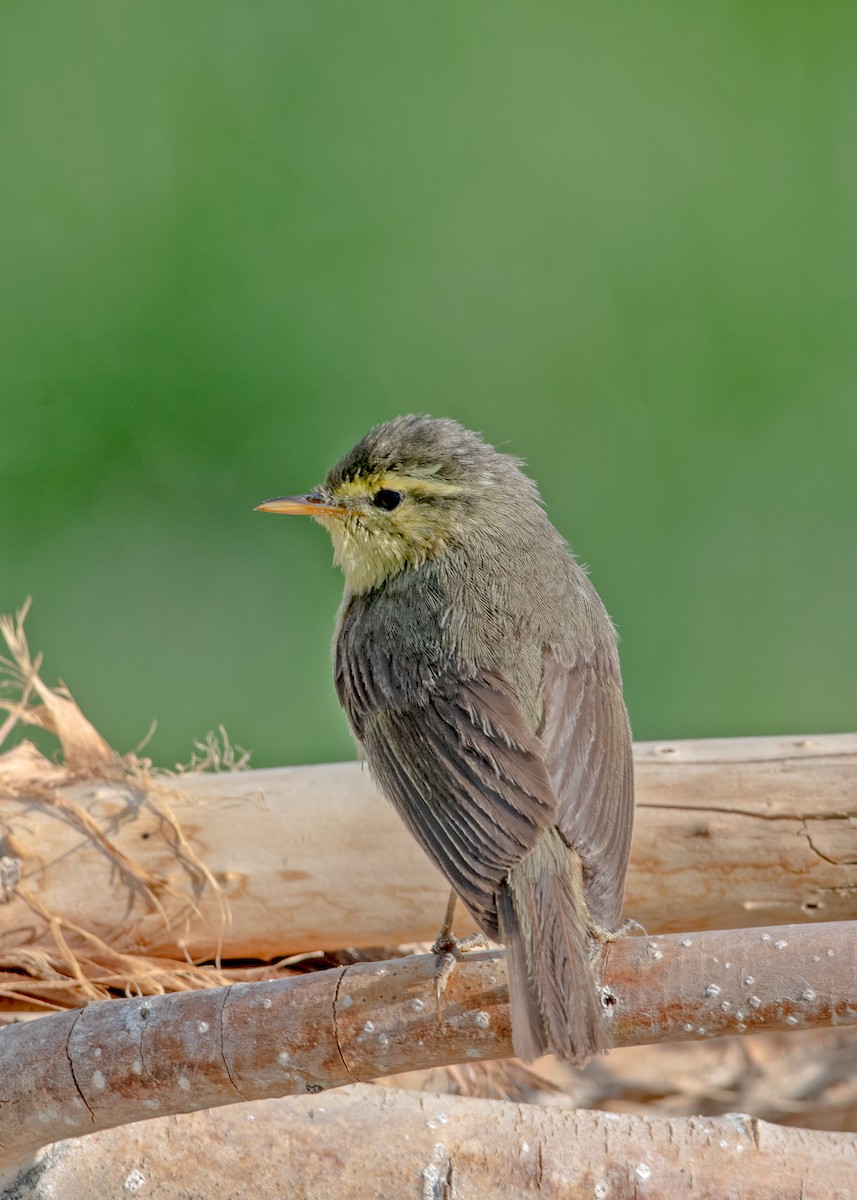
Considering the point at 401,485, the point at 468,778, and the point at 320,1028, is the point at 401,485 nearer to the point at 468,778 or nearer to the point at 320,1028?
the point at 468,778

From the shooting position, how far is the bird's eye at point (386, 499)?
271 centimetres

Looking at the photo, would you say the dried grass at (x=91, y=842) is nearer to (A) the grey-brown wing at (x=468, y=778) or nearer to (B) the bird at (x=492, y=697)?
(B) the bird at (x=492, y=697)

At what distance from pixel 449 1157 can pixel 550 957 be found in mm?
371

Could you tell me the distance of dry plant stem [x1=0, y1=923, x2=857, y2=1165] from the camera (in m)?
1.85

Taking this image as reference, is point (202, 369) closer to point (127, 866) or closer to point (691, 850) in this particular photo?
point (127, 866)

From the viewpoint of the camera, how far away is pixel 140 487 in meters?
4.02

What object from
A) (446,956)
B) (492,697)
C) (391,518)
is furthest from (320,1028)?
(391,518)

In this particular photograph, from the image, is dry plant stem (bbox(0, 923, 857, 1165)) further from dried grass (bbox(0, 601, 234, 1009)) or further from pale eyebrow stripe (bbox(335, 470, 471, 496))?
pale eyebrow stripe (bbox(335, 470, 471, 496))

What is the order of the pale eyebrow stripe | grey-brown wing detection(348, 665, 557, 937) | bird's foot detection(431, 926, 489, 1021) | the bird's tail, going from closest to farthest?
the bird's tail → bird's foot detection(431, 926, 489, 1021) → grey-brown wing detection(348, 665, 557, 937) → the pale eyebrow stripe

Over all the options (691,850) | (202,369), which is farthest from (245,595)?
(691,850)

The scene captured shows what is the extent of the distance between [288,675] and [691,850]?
5.06ft

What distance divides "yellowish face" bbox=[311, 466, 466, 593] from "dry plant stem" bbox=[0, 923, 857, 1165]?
948mm

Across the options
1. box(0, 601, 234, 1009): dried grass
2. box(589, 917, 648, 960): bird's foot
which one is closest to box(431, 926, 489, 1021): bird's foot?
box(589, 917, 648, 960): bird's foot

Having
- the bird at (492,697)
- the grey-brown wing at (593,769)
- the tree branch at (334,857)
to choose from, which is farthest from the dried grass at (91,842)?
the grey-brown wing at (593,769)
